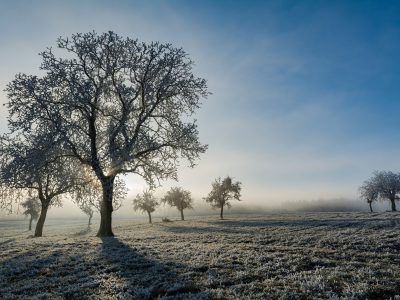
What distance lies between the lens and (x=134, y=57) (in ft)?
71.6

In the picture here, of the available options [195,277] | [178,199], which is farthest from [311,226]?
[178,199]

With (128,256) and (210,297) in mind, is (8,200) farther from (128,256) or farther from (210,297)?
(210,297)

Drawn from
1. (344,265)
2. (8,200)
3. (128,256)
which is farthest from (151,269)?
(8,200)

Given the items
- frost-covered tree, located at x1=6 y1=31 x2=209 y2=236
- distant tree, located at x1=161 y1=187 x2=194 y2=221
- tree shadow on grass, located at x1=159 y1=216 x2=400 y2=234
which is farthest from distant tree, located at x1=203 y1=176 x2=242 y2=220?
frost-covered tree, located at x1=6 y1=31 x2=209 y2=236

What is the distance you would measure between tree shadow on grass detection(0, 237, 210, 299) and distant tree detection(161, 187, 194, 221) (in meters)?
60.7

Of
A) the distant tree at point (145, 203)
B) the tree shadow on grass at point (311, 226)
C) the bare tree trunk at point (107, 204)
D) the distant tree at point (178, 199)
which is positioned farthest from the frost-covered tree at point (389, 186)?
the bare tree trunk at point (107, 204)

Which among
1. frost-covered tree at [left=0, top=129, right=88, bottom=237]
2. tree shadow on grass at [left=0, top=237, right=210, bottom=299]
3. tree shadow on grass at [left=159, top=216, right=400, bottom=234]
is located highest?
frost-covered tree at [left=0, top=129, right=88, bottom=237]

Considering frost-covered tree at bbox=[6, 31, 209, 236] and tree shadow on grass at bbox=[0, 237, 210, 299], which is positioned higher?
frost-covered tree at bbox=[6, 31, 209, 236]

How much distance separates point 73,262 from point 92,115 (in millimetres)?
15062

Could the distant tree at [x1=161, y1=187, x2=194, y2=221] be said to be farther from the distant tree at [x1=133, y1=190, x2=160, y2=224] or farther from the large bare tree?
the large bare tree

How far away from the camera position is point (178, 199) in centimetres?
7238

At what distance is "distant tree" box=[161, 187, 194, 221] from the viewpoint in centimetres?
7250

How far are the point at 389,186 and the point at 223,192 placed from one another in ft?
178

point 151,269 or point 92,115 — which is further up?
point 92,115
